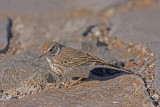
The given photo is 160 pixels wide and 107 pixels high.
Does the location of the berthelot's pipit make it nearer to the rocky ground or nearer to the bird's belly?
the bird's belly

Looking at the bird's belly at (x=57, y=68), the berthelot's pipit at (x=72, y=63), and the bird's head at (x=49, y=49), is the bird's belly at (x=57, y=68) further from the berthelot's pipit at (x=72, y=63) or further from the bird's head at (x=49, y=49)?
the bird's head at (x=49, y=49)

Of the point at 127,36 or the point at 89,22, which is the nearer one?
the point at 127,36

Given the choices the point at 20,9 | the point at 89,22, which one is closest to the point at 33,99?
the point at 89,22

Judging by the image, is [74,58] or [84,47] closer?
[74,58]

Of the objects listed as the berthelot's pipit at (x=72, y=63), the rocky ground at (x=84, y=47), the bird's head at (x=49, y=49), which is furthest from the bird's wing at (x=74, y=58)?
the rocky ground at (x=84, y=47)

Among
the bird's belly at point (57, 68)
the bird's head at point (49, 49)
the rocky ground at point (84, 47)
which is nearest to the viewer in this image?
the rocky ground at point (84, 47)

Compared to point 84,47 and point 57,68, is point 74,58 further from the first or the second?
point 84,47

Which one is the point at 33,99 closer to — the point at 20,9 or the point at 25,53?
the point at 25,53

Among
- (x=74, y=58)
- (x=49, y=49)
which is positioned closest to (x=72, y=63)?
(x=74, y=58)
